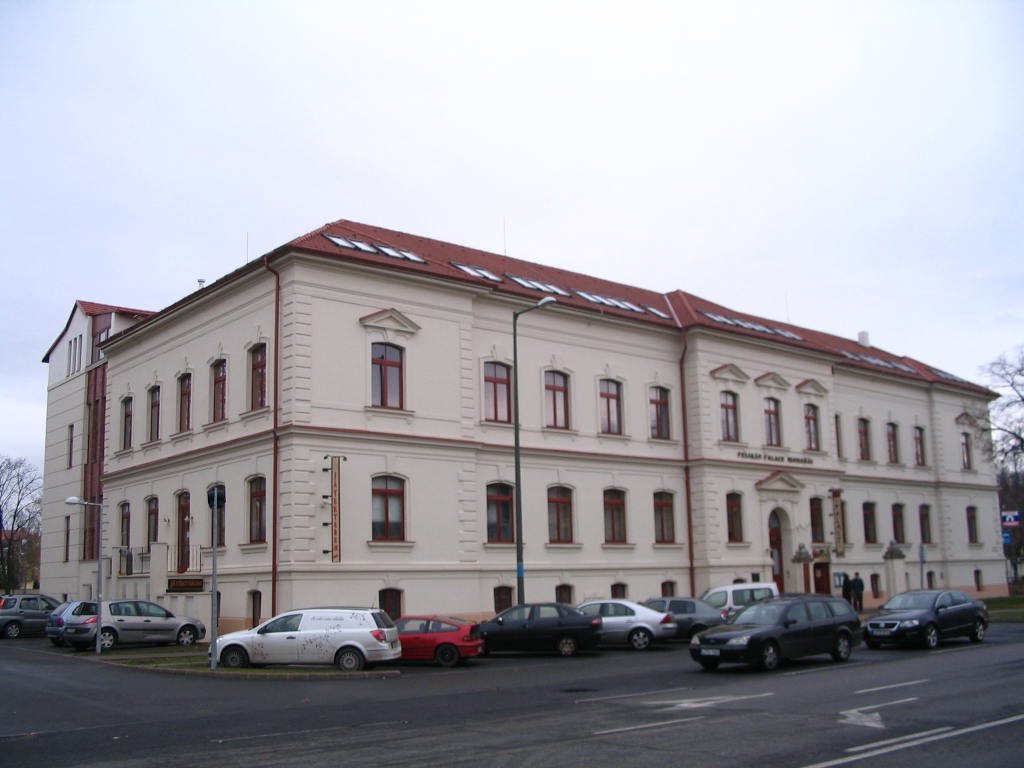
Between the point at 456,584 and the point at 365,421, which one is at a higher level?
the point at 365,421

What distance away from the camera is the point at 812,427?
45.4 m

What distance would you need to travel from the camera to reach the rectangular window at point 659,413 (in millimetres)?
39344

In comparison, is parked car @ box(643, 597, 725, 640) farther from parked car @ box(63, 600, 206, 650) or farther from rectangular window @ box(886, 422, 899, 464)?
rectangular window @ box(886, 422, 899, 464)

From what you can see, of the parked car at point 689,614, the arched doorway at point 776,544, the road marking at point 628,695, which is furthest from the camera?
the arched doorway at point 776,544

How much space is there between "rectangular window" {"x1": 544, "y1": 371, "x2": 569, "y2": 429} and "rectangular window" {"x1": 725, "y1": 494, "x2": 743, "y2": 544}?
8373 millimetres

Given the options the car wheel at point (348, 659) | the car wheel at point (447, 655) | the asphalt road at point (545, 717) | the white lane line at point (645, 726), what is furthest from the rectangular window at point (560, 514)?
the white lane line at point (645, 726)

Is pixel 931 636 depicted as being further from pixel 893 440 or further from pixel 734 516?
pixel 893 440

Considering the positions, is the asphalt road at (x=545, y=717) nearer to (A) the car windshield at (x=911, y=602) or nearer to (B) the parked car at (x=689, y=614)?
(A) the car windshield at (x=911, y=602)

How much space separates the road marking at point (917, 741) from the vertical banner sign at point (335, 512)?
1858cm

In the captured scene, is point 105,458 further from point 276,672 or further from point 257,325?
point 276,672

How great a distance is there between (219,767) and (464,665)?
13722mm

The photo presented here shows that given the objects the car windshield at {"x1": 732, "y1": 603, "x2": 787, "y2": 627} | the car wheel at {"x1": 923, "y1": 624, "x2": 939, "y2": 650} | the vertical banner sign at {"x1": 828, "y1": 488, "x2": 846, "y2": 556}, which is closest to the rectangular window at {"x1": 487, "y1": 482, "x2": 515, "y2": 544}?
the car windshield at {"x1": 732, "y1": 603, "x2": 787, "y2": 627}

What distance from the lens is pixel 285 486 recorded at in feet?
93.0

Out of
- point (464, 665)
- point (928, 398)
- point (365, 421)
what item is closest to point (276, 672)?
point (464, 665)
